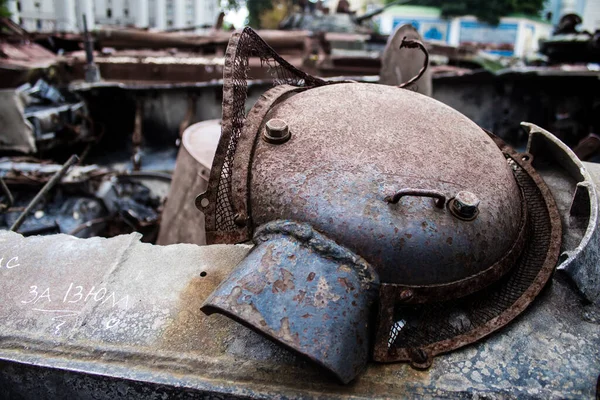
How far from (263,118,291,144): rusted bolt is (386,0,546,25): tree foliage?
94.2 feet

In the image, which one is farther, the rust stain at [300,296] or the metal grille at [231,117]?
the metal grille at [231,117]

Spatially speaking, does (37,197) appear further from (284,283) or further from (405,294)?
(405,294)

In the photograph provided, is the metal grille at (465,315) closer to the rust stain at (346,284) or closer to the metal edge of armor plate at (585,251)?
the metal edge of armor plate at (585,251)

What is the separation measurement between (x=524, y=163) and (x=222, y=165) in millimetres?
1487

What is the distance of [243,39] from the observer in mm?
1909

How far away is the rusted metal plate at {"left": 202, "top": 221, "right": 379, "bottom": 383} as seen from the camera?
1.27 metres

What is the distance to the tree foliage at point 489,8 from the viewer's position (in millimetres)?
26625

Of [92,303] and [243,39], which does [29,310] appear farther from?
[243,39]

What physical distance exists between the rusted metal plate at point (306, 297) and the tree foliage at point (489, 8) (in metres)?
29.1

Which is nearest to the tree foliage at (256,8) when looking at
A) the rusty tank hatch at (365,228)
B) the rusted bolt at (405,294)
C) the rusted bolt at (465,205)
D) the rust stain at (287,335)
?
the rusty tank hatch at (365,228)

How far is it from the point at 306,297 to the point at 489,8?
3015 cm

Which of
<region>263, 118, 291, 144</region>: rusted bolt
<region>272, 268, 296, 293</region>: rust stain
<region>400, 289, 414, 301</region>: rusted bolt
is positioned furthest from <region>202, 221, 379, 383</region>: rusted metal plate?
<region>263, 118, 291, 144</region>: rusted bolt

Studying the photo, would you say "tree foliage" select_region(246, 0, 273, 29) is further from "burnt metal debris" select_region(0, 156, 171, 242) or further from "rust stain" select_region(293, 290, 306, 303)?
"rust stain" select_region(293, 290, 306, 303)

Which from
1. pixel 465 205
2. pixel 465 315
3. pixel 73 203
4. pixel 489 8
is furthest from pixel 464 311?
pixel 489 8
